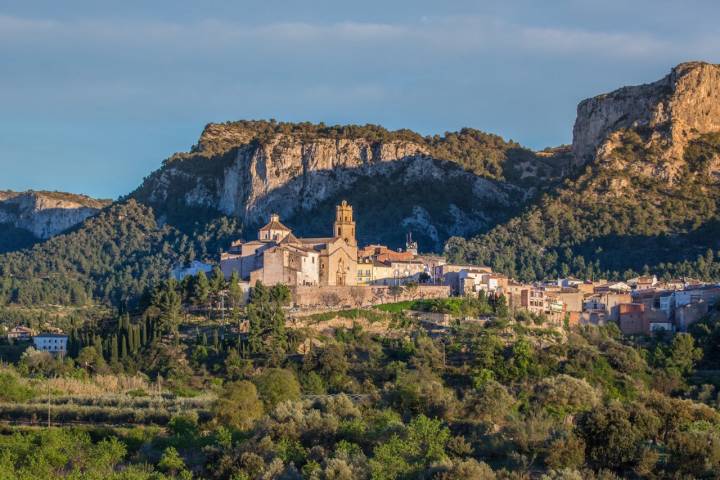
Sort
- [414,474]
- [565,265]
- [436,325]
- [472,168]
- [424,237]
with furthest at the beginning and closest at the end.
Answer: [472,168] → [424,237] → [565,265] → [436,325] → [414,474]

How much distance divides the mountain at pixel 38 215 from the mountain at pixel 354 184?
11.7m

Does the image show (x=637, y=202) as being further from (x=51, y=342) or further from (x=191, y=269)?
(x=51, y=342)

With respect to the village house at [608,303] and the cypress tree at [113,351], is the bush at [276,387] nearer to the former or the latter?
the cypress tree at [113,351]

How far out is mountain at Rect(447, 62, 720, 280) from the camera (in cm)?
8625

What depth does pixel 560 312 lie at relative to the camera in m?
67.9

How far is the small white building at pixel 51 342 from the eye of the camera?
64188 millimetres

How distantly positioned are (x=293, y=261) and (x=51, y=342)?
44.8 feet

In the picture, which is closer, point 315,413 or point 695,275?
A: point 315,413

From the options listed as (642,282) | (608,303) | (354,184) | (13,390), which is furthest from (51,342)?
(354,184)

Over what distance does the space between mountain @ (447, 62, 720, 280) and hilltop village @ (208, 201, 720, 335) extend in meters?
11.8

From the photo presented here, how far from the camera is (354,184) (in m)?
112

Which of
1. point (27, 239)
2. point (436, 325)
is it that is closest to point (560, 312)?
point (436, 325)

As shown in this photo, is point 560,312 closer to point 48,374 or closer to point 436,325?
point 436,325

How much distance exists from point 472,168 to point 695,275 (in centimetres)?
4146
